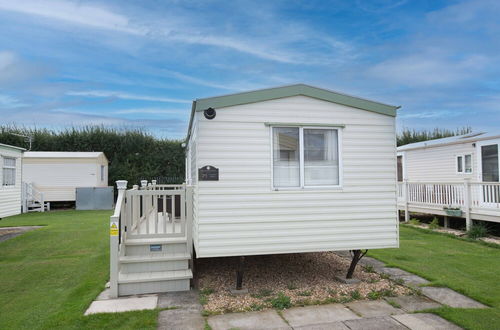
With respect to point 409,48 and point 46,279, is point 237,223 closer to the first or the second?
point 46,279

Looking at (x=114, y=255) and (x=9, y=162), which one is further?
(x=9, y=162)

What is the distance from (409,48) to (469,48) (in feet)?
9.57

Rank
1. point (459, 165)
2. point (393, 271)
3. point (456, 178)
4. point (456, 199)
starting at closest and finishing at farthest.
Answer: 1. point (393, 271)
2. point (456, 199)
3. point (459, 165)
4. point (456, 178)

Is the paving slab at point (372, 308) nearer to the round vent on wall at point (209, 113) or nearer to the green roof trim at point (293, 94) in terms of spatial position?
the green roof trim at point (293, 94)

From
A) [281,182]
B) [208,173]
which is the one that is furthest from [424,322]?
[208,173]

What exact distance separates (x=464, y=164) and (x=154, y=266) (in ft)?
36.9

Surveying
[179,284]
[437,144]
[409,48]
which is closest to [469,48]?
[409,48]

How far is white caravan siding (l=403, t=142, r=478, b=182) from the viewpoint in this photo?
1180cm

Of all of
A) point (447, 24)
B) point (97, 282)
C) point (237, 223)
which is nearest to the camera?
point (237, 223)

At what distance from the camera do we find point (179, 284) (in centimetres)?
498

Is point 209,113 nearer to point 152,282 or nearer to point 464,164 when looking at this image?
point 152,282

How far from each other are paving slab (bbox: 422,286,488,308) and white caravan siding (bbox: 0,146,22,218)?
12.8 meters

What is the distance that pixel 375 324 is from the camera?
3.74 metres

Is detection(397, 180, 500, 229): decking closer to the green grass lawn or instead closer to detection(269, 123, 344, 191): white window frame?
the green grass lawn
